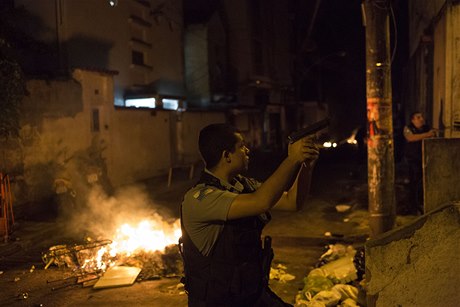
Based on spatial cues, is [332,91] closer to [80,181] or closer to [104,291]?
[80,181]

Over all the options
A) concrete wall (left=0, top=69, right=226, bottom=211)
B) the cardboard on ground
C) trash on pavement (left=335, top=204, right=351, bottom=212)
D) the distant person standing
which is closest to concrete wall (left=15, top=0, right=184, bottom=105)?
concrete wall (left=0, top=69, right=226, bottom=211)

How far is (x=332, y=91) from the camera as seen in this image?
4953 cm

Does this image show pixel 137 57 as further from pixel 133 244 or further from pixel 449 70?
pixel 449 70

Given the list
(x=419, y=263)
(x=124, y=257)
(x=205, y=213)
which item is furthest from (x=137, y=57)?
(x=205, y=213)

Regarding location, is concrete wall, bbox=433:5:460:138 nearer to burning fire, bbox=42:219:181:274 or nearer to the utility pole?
the utility pole

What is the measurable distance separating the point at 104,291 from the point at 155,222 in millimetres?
2656

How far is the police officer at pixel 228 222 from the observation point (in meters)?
2.33

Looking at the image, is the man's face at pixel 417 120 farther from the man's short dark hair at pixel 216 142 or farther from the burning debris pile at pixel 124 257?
the man's short dark hair at pixel 216 142

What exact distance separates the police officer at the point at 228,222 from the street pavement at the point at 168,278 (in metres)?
3.26

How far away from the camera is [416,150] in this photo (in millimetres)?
8930

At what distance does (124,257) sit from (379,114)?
14.0 ft

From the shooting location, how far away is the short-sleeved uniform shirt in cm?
244

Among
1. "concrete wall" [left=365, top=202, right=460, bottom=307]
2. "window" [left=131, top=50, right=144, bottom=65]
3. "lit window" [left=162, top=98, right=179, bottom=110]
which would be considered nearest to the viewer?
"concrete wall" [left=365, top=202, right=460, bottom=307]

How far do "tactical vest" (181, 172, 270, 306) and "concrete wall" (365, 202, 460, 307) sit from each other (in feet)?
4.70
